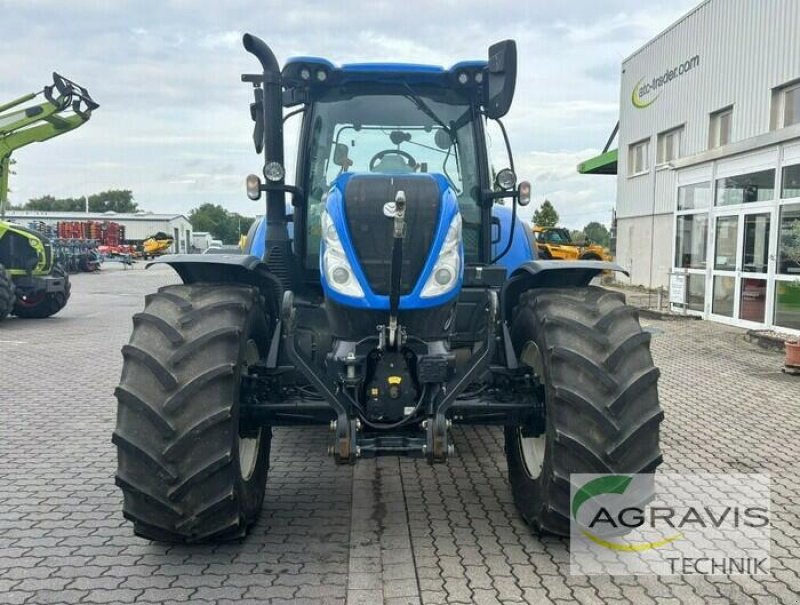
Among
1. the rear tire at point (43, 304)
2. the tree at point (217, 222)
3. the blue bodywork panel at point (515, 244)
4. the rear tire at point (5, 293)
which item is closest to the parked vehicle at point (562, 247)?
the rear tire at point (43, 304)

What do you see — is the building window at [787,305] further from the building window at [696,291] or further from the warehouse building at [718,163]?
the building window at [696,291]

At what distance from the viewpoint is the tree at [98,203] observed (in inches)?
4193

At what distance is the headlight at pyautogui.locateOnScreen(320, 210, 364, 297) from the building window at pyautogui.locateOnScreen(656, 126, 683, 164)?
65.8 feet

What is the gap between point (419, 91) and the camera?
4.74 metres

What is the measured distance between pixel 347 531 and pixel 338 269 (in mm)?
1490

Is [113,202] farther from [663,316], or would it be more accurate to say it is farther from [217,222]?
[663,316]

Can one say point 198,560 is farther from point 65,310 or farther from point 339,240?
point 65,310

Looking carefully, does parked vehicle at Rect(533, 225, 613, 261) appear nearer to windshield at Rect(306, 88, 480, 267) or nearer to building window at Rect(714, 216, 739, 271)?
building window at Rect(714, 216, 739, 271)

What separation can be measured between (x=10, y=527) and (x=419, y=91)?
11.8 ft

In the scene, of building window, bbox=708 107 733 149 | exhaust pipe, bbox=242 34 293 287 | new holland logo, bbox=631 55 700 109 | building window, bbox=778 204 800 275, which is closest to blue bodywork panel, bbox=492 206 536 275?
exhaust pipe, bbox=242 34 293 287

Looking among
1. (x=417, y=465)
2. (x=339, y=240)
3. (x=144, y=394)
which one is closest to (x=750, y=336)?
(x=417, y=465)

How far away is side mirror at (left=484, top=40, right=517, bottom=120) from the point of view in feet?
13.5

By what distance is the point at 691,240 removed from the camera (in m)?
15.5

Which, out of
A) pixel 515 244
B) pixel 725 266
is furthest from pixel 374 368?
pixel 725 266
